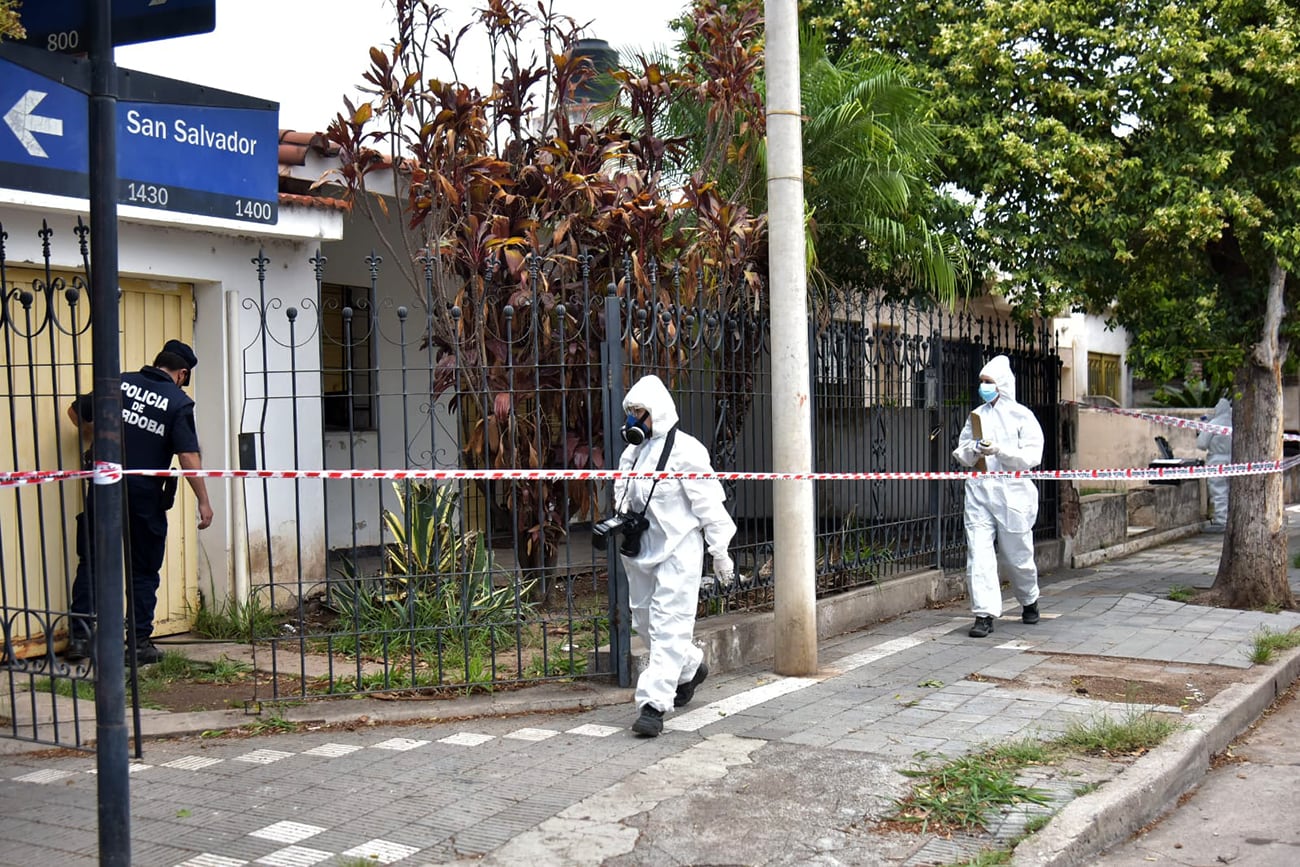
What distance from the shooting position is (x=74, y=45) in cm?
417

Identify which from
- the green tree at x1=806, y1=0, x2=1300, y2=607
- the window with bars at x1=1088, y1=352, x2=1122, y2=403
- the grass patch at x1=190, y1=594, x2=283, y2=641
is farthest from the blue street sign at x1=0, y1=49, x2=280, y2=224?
the window with bars at x1=1088, y1=352, x2=1122, y2=403

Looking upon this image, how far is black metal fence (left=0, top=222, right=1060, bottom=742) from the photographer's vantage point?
662 centimetres

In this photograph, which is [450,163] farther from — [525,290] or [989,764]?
[989,764]

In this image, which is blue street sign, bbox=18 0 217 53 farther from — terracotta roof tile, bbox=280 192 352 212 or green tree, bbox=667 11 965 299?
green tree, bbox=667 11 965 299

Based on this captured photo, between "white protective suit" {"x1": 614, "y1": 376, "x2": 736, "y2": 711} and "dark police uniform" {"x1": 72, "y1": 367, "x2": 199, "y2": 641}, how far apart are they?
2.58 metres

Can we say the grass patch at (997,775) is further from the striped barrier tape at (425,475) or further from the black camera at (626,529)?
the striped barrier tape at (425,475)

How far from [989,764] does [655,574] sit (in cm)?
179

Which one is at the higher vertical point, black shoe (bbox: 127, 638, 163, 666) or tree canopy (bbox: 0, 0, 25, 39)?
tree canopy (bbox: 0, 0, 25, 39)

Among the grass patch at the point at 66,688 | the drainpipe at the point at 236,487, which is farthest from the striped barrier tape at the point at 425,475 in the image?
the drainpipe at the point at 236,487

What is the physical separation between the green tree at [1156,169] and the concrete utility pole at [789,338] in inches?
136

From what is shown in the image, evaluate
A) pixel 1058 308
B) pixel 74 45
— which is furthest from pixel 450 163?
pixel 1058 308

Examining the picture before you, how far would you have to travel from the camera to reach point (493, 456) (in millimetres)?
8469

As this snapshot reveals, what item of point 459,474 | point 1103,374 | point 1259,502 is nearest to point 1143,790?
point 459,474

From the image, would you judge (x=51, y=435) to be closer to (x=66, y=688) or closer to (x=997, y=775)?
(x=66, y=688)
